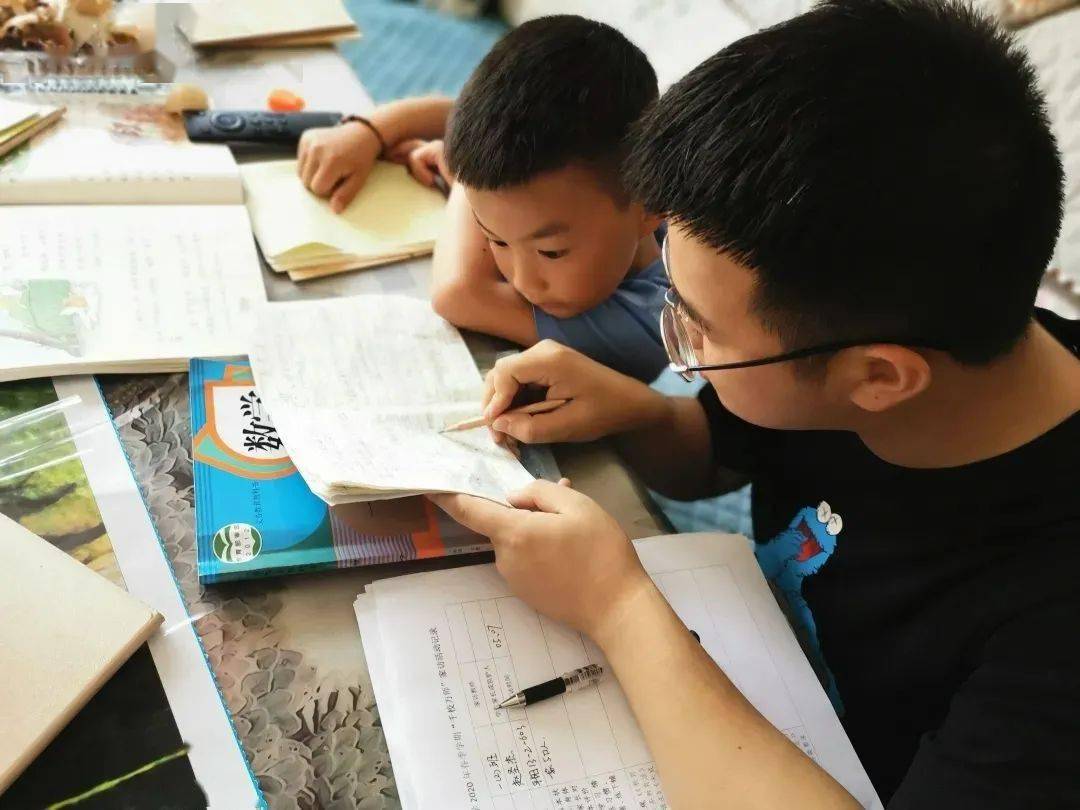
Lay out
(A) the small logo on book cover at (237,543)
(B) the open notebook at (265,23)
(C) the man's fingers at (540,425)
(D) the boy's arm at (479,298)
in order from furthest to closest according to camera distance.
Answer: (B) the open notebook at (265,23)
(D) the boy's arm at (479,298)
(C) the man's fingers at (540,425)
(A) the small logo on book cover at (237,543)

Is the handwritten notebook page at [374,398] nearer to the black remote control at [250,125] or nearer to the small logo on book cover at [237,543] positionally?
the small logo on book cover at [237,543]

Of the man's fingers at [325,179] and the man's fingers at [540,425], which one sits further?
the man's fingers at [325,179]

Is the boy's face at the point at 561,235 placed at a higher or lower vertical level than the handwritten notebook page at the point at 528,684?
higher

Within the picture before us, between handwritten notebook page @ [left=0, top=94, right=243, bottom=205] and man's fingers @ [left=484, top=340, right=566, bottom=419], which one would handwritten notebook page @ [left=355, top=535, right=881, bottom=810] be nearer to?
man's fingers @ [left=484, top=340, right=566, bottom=419]

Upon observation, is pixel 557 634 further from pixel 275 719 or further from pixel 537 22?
pixel 537 22

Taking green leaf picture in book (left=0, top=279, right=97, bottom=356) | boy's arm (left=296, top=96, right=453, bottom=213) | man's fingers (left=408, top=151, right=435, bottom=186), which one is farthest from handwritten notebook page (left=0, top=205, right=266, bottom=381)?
man's fingers (left=408, top=151, right=435, bottom=186)

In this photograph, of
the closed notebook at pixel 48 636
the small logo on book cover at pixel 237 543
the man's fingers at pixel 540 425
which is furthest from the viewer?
the man's fingers at pixel 540 425

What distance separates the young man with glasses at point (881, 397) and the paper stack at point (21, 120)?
23.4 inches

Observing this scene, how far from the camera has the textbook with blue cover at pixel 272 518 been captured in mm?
581

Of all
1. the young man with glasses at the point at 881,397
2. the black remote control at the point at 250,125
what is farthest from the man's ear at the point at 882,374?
the black remote control at the point at 250,125

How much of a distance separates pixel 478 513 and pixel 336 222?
1.48 feet

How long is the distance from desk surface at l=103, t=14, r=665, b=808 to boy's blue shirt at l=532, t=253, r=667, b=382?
11cm

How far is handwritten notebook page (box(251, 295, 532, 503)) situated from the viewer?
2.01 feet

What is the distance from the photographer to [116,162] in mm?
889
